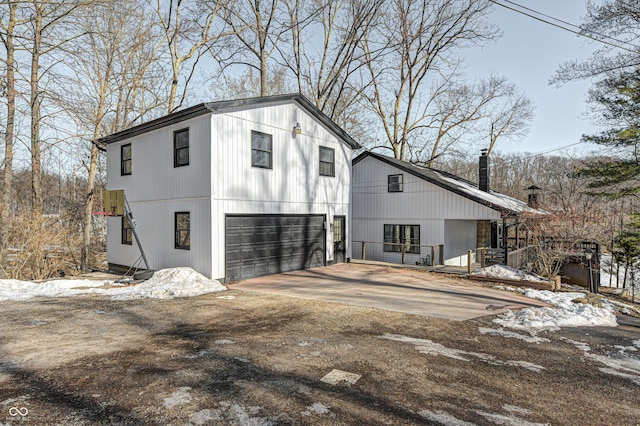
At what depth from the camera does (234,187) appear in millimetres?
10625

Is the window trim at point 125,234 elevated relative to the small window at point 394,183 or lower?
lower

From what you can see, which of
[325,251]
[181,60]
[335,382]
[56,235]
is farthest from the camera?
[181,60]

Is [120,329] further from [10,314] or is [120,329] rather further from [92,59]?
[92,59]

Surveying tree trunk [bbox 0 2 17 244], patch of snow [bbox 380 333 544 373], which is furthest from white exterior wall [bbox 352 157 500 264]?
tree trunk [bbox 0 2 17 244]

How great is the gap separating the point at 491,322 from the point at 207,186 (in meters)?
7.74

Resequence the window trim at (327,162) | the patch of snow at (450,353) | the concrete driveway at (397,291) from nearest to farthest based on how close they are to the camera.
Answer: the patch of snow at (450,353) → the concrete driveway at (397,291) → the window trim at (327,162)

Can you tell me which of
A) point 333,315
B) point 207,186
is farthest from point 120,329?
point 207,186

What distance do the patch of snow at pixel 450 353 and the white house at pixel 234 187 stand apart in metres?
6.27

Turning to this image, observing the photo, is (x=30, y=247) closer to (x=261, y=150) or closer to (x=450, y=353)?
(x=261, y=150)

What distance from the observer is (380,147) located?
2772 centimetres

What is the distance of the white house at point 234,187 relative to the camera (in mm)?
10266

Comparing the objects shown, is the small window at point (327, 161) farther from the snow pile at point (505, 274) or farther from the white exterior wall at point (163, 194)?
the snow pile at point (505, 274)

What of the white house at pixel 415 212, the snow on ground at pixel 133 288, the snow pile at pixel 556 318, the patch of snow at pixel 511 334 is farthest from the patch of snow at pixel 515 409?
the white house at pixel 415 212

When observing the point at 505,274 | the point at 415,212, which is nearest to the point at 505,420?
the point at 505,274
